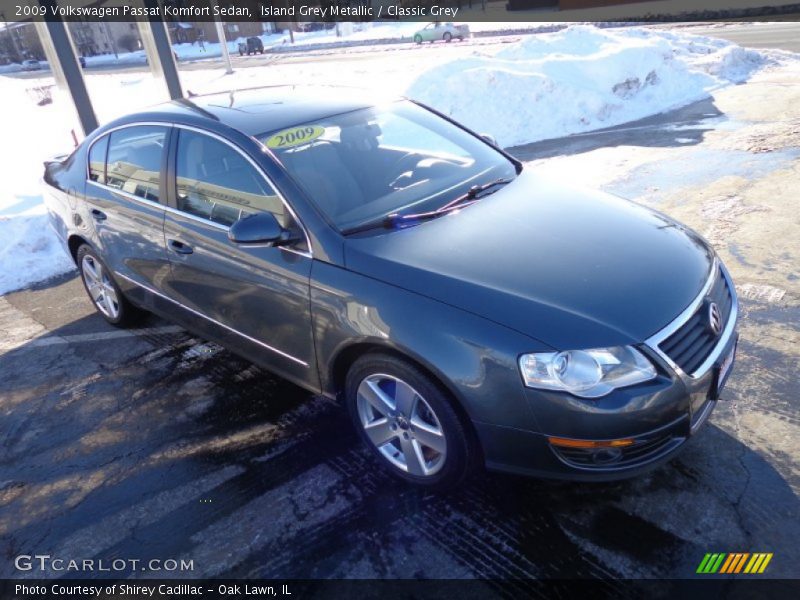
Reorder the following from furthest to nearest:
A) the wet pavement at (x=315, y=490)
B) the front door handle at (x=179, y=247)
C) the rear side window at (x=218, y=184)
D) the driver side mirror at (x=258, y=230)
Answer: the front door handle at (x=179, y=247) → the rear side window at (x=218, y=184) → the driver side mirror at (x=258, y=230) → the wet pavement at (x=315, y=490)

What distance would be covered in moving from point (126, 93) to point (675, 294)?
23.5 m

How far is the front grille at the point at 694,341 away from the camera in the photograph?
2.42 meters

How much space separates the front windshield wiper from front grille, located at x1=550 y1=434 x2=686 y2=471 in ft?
4.39

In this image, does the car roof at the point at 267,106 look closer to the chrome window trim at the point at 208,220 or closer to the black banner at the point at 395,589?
the chrome window trim at the point at 208,220

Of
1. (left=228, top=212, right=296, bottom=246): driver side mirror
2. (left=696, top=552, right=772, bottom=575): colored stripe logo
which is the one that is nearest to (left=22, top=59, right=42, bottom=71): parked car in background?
(left=228, top=212, right=296, bottom=246): driver side mirror

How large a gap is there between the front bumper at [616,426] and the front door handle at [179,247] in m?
2.09

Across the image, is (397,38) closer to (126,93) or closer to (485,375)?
(126,93)

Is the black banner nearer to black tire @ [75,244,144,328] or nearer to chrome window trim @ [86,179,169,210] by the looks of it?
chrome window trim @ [86,179,169,210]

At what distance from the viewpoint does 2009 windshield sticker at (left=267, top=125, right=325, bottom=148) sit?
3.28 m

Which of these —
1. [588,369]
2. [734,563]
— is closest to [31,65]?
[588,369]

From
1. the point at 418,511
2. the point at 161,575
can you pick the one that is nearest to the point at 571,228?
the point at 418,511

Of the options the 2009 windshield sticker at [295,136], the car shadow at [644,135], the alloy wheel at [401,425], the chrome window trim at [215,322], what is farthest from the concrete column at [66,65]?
the alloy wheel at [401,425]

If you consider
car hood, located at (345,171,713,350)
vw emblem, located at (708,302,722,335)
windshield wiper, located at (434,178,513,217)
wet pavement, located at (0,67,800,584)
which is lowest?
wet pavement, located at (0,67,800,584)

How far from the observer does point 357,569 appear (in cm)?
249
